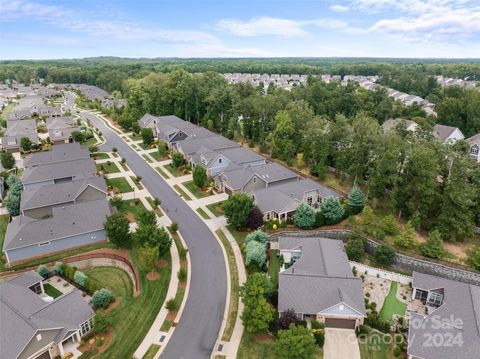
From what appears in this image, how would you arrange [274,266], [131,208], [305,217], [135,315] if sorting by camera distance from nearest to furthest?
[135,315] → [274,266] → [305,217] → [131,208]

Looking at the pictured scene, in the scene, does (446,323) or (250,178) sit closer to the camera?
(446,323)

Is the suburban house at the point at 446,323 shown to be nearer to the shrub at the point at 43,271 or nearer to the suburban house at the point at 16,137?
the shrub at the point at 43,271

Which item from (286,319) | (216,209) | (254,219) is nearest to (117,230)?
(216,209)

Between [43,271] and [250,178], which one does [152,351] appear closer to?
[43,271]

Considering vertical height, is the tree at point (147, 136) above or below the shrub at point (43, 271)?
above

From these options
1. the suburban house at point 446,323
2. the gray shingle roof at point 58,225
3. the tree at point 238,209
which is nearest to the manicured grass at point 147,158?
A: the gray shingle roof at point 58,225

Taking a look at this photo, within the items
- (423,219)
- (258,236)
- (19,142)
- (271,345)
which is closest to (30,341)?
(271,345)
